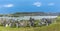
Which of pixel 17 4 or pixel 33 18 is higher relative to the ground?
pixel 17 4

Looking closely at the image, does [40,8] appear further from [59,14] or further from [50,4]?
[59,14]

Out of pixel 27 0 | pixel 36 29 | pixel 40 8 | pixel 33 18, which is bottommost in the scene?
pixel 36 29

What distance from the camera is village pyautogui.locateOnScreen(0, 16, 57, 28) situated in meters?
1.41

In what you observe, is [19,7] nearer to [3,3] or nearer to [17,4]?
[17,4]

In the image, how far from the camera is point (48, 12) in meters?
1.42

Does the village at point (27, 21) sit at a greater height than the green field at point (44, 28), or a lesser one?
greater

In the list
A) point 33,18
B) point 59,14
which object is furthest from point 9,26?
point 59,14

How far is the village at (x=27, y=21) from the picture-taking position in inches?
55.4

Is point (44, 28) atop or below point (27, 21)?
below

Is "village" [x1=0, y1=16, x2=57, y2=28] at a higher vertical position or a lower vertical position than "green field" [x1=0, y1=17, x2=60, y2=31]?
higher

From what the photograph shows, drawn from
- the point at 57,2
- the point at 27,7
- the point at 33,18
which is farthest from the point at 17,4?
the point at 57,2

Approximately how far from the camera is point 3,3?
4.72ft

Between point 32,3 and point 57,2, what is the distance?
1.19ft

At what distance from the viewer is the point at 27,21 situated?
1438 mm
